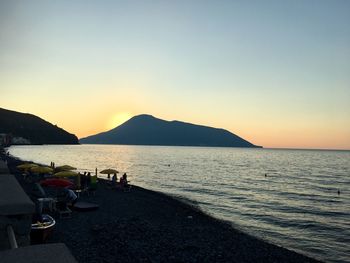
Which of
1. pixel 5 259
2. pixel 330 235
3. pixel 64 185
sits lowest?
pixel 330 235

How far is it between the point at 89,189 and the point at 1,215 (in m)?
30.0

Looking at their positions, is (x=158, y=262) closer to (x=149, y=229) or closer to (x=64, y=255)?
(x=149, y=229)

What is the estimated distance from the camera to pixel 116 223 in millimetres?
19984

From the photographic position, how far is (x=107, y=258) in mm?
13695

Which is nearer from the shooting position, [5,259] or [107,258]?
[5,259]

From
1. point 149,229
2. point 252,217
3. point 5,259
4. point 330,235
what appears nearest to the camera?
point 5,259

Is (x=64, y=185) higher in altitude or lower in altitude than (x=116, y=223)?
higher

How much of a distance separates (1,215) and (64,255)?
1.31 meters

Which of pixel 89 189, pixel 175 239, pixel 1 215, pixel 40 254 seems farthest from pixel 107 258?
pixel 89 189

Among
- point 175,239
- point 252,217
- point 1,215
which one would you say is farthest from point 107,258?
point 252,217

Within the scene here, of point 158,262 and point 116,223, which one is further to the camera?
point 116,223

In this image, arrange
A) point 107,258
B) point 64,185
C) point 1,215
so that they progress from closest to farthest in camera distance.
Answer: point 1,215 → point 107,258 → point 64,185

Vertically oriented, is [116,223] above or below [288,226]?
above

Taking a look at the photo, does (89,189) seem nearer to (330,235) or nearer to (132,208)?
(132,208)
